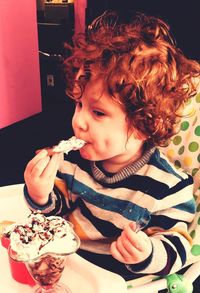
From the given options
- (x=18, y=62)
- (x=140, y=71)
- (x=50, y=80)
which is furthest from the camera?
(x=50, y=80)

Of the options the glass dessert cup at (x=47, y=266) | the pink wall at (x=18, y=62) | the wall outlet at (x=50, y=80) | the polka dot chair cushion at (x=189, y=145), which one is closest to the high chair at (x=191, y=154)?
the polka dot chair cushion at (x=189, y=145)

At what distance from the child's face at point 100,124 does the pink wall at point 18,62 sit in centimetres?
251

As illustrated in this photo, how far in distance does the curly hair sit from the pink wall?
2.40 metres

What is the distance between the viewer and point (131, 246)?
724mm

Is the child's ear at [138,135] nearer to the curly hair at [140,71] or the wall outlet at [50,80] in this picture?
the curly hair at [140,71]

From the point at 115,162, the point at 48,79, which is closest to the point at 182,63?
the point at 115,162

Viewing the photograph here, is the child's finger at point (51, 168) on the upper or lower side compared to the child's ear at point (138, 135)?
lower

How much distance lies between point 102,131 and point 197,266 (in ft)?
1.21

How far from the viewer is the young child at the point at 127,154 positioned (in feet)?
2.65

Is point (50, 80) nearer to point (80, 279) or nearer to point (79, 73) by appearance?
point (79, 73)

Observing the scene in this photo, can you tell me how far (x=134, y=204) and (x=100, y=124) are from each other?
198 millimetres

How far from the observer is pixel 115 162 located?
3.08ft

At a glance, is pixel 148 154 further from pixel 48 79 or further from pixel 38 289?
pixel 48 79

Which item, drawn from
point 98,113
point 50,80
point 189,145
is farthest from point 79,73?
point 50,80
